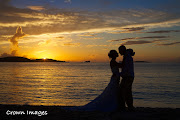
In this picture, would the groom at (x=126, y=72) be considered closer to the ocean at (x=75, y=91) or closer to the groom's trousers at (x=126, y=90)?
the groom's trousers at (x=126, y=90)

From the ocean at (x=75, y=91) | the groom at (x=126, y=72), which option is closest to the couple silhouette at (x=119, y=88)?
the groom at (x=126, y=72)

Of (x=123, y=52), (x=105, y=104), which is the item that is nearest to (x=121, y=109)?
(x=105, y=104)

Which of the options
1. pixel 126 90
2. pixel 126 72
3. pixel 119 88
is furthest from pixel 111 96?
pixel 126 72

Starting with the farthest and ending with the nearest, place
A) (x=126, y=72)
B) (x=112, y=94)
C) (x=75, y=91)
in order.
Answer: (x=75, y=91) < (x=112, y=94) < (x=126, y=72)

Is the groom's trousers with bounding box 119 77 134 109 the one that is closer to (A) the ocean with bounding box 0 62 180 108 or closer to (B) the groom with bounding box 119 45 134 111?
(B) the groom with bounding box 119 45 134 111

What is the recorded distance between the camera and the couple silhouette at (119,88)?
6.93 metres

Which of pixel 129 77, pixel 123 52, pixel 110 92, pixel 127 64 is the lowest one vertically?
pixel 110 92

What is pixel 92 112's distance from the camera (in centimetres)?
721

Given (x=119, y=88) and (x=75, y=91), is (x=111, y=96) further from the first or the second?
(x=75, y=91)

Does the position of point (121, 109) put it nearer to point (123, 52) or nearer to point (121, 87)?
point (121, 87)

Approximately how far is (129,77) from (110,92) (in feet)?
3.21

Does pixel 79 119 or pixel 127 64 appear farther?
pixel 127 64

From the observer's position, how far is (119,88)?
7.24 metres

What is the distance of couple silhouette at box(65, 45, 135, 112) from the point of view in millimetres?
6930
